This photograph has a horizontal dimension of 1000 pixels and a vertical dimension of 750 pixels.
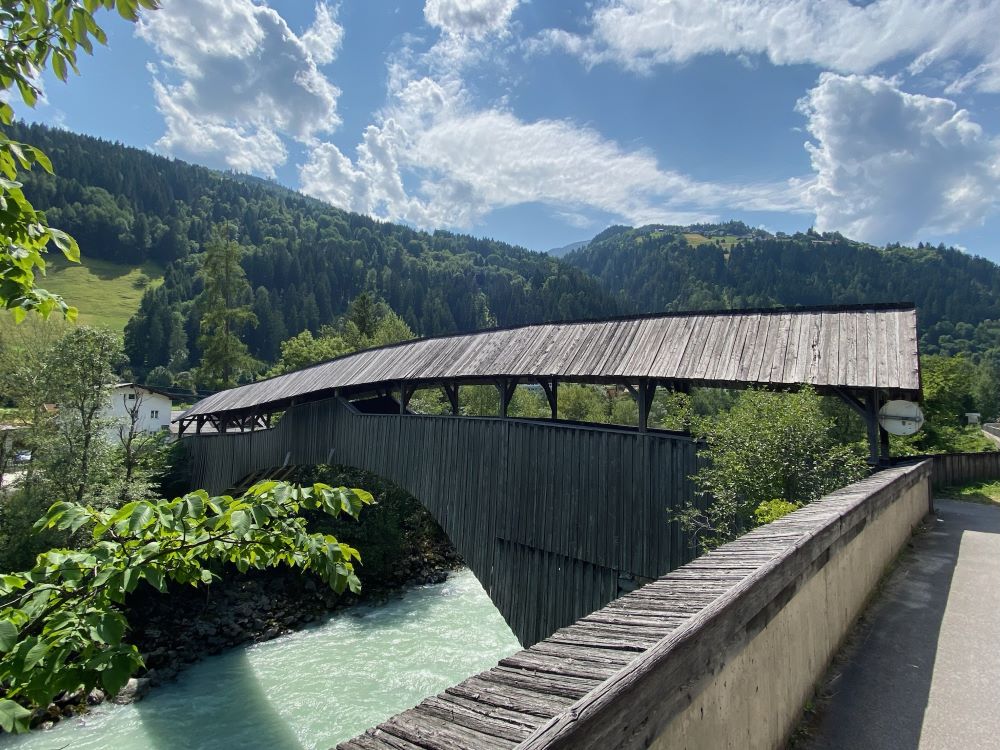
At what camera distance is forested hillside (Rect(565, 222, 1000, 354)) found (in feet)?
368

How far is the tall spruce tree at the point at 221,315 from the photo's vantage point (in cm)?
3350

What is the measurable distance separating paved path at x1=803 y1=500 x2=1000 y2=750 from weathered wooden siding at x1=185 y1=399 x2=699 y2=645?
289 cm

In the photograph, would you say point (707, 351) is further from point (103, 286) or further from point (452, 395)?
point (103, 286)

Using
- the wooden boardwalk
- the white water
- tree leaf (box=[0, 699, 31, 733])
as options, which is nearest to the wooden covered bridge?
the wooden boardwalk

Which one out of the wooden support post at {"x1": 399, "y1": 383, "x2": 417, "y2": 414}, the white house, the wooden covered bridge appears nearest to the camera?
the wooden covered bridge

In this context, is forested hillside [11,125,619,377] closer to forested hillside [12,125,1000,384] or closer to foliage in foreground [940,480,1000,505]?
forested hillside [12,125,1000,384]

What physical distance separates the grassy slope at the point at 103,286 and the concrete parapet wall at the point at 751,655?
279 feet

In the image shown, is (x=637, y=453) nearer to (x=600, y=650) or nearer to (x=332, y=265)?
(x=600, y=650)

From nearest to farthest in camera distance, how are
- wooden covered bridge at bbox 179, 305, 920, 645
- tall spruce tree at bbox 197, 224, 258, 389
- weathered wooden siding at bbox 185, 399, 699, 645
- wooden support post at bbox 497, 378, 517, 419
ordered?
wooden covered bridge at bbox 179, 305, 920, 645, weathered wooden siding at bbox 185, 399, 699, 645, wooden support post at bbox 497, 378, 517, 419, tall spruce tree at bbox 197, 224, 258, 389

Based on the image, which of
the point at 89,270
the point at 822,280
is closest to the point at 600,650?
the point at 89,270

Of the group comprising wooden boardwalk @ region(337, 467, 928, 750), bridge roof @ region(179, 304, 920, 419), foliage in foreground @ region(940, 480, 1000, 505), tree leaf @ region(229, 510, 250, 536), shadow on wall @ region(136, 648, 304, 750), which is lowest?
shadow on wall @ region(136, 648, 304, 750)

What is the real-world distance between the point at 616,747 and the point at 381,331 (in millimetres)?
37644

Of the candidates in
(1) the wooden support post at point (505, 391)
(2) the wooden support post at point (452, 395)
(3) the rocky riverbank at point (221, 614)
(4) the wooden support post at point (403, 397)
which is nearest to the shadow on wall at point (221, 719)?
(3) the rocky riverbank at point (221, 614)

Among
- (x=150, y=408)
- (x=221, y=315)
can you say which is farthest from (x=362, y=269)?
(x=221, y=315)
